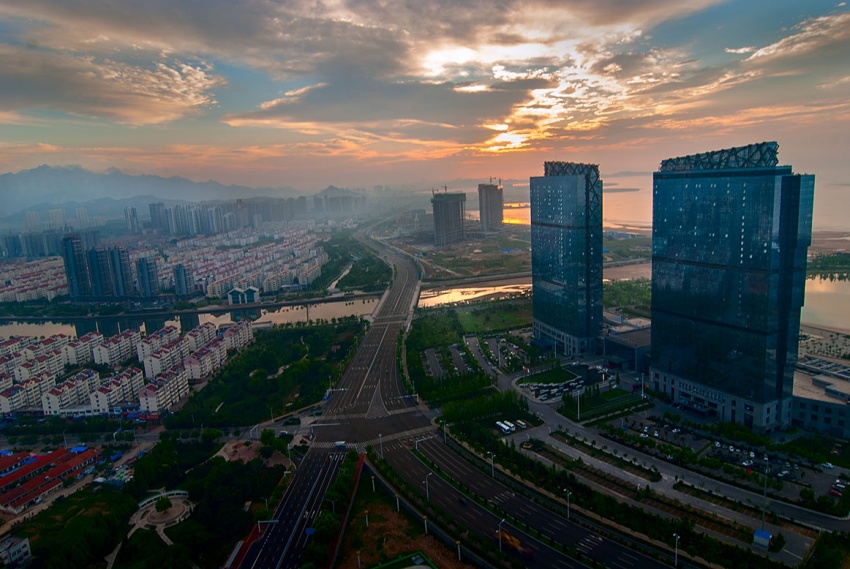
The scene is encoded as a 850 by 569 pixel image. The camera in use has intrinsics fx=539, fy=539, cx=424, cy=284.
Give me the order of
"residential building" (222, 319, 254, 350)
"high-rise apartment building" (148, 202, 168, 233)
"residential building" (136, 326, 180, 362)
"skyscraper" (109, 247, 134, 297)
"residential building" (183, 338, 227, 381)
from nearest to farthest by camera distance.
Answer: "residential building" (183, 338, 227, 381)
"residential building" (136, 326, 180, 362)
"residential building" (222, 319, 254, 350)
"skyscraper" (109, 247, 134, 297)
"high-rise apartment building" (148, 202, 168, 233)

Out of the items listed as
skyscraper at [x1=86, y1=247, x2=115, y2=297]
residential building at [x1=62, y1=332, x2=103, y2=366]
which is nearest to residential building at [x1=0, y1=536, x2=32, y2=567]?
residential building at [x1=62, y1=332, x2=103, y2=366]

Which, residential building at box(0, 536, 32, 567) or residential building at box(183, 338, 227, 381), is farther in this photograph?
residential building at box(183, 338, 227, 381)

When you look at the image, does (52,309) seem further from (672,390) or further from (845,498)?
(845,498)

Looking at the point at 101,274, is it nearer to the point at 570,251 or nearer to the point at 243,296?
the point at 243,296

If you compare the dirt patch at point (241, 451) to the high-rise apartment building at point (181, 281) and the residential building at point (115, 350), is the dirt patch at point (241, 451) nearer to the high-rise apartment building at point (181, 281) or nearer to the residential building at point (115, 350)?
the residential building at point (115, 350)

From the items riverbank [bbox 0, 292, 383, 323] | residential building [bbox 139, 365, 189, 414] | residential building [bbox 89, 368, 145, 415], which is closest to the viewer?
residential building [bbox 139, 365, 189, 414]

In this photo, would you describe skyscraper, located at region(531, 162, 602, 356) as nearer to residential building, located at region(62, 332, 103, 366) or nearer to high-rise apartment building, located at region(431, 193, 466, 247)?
residential building, located at region(62, 332, 103, 366)
